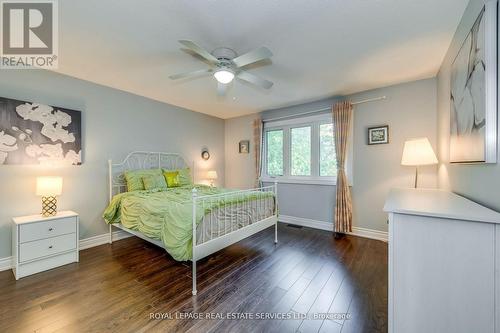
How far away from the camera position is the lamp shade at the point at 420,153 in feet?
8.14

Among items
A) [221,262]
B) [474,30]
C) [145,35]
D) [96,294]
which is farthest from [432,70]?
[96,294]

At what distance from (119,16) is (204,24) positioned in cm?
71

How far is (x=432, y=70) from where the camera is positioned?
2.72 meters

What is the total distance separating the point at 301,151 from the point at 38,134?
4.10 meters

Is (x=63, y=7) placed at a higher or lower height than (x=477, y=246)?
higher

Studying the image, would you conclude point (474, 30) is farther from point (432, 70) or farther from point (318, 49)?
point (432, 70)

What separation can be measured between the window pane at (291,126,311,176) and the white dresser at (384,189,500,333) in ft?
10.0

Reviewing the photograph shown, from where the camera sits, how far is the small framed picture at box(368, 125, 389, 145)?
326 cm

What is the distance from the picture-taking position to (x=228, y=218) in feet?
7.88

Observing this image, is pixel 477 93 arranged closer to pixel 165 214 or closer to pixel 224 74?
pixel 224 74

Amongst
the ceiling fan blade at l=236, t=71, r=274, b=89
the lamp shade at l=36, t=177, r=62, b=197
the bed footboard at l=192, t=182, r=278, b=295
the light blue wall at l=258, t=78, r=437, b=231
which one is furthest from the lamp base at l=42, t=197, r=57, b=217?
the light blue wall at l=258, t=78, r=437, b=231

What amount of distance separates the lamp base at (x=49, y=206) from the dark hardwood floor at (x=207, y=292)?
69 centimetres

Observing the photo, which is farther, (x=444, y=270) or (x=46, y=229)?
(x=46, y=229)

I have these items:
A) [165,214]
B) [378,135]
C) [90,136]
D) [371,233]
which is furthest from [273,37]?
[371,233]
